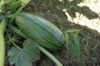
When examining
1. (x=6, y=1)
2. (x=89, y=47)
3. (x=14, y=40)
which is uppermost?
(x=6, y=1)

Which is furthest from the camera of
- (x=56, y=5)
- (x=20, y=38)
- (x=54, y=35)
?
(x=56, y=5)

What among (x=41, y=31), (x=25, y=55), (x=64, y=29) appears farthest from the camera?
(x=64, y=29)

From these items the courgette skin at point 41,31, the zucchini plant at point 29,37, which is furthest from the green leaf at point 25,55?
the courgette skin at point 41,31

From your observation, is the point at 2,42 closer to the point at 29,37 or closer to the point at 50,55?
the point at 29,37

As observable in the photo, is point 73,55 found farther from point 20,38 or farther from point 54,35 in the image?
point 20,38

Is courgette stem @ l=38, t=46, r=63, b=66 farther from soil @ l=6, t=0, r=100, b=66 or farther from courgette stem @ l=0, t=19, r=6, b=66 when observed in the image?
courgette stem @ l=0, t=19, r=6, b=66

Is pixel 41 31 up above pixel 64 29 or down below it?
above

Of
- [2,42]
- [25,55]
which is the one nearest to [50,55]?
[25,55]

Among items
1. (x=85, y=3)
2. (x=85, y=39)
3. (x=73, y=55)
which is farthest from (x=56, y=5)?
(x=73, y=55)
